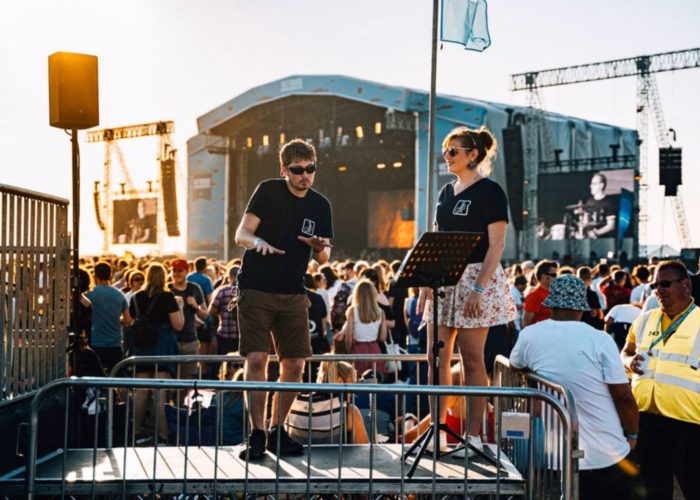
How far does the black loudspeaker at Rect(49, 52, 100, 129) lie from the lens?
5.90m

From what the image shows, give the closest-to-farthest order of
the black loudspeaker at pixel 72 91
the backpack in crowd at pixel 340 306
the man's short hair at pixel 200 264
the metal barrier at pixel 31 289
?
the metal barrier at pixel 31 289
the black loudspeaker at pixel 72 91
the backpack in crowd at pixel 340 306
the man's short hair at pixel 200 264

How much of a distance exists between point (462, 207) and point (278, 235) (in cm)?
110

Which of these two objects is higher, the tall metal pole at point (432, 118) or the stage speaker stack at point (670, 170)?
the stage speaker stack at point (670, 170)

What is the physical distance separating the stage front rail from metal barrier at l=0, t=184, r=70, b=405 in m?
0.39

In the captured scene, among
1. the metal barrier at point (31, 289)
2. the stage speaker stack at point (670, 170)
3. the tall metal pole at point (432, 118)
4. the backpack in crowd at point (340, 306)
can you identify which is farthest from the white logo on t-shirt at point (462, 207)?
the stage speaker stack at point (670, 170)

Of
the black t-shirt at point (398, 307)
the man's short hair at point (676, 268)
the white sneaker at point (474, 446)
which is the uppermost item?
the man's short hair at point (676, 268)

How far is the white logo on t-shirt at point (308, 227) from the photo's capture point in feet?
15.8

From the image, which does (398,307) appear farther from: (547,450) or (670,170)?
(670,170)

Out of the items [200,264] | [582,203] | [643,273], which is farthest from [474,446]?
[582,203]

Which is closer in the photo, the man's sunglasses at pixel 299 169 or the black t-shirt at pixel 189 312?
the man's sunglasses at pixel 299 169

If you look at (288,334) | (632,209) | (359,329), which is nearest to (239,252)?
(632,209)

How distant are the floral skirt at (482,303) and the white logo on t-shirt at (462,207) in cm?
32

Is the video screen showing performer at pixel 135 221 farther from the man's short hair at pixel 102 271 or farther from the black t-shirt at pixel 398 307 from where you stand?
the man's short hair at pixel 102 271

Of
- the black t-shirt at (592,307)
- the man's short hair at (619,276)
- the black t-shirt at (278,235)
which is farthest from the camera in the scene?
the man's short hair at (619,276)
